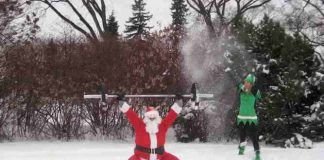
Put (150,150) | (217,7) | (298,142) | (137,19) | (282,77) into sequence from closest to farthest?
(150,150) < (298,142) < (282,77) < (217,7) < (137,19)

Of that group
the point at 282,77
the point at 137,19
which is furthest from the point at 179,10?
the point at 282,77

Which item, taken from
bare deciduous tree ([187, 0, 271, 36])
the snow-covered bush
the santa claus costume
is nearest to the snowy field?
the snow-covered bush

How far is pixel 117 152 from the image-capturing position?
33.9ft

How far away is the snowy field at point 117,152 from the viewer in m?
9.59

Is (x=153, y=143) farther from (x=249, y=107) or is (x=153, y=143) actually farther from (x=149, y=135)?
(x=249, y=107)

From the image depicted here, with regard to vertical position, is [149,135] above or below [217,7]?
below

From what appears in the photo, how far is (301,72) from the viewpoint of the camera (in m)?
11.2

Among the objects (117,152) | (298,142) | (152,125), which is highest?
(152,125)

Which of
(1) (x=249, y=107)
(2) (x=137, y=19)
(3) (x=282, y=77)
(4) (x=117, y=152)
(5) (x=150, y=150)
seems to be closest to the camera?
(5) (x=150, y=150)

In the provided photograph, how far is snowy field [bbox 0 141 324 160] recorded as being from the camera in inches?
378

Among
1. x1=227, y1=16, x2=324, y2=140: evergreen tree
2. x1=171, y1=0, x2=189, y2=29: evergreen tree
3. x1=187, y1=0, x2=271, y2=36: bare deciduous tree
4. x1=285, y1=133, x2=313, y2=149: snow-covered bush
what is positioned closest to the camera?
x1=285, y1=133, x2=313, y2=149: snow-covered bush

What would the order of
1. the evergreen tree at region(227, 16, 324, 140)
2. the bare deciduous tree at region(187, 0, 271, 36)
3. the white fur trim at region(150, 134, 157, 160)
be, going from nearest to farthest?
the white fur trim at region(150, 134, 157, 160) < the evergreen tree at region(227, 16, 324, 140) < the bare deciduous tree at region(187, 0, 271, 36)

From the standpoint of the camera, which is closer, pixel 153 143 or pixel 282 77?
pixel 153 143

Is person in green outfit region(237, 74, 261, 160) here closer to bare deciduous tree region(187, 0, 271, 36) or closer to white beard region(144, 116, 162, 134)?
white beard region(144, 116, 162, 134)
